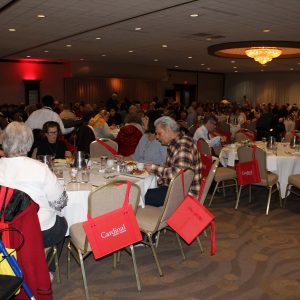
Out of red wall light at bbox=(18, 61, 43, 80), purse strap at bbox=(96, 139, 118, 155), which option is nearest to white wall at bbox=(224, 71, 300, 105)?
red wall light at bbox=(18, 61, 43, 80)

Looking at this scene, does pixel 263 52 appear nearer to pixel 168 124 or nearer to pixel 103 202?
pixel 168 124

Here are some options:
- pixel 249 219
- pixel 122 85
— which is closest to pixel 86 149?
pixel 249 219

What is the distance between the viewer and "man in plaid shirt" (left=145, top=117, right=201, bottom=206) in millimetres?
3885

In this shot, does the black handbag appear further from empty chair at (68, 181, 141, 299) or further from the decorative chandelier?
the decorative chandelier

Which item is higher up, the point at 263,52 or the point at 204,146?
the point at 263,52

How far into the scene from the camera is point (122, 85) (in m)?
18.6

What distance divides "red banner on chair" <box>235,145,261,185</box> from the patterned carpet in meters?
0.62

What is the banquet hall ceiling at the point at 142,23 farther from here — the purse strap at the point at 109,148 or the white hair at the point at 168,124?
the white hair at the point at 168,124

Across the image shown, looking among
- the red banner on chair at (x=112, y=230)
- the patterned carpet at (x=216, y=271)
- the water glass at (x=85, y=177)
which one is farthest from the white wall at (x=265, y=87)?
the red banner on chair at (x=112, y=230)

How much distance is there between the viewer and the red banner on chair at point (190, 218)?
3.60 meters

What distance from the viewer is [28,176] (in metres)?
2.88

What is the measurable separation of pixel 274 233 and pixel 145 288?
6.78 ft

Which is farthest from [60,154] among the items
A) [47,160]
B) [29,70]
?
[29,70]

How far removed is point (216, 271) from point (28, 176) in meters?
2.00
